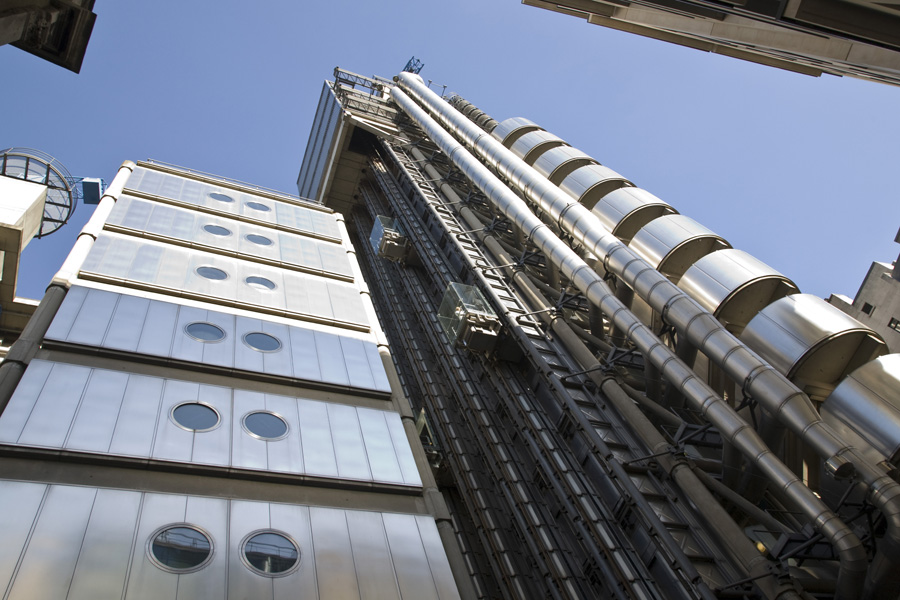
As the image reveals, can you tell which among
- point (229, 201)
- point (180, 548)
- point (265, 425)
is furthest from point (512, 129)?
point (180, 548)

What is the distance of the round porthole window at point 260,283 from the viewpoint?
77.6 ft

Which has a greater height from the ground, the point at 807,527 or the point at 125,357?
the point at 807,527

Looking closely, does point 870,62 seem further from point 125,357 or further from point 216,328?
point 125,357

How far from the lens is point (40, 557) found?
11117 mm

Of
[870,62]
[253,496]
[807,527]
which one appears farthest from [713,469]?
[253,496]

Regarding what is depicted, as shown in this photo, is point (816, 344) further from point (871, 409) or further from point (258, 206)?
point (258, 206)

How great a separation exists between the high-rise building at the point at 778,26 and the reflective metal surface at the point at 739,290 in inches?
277

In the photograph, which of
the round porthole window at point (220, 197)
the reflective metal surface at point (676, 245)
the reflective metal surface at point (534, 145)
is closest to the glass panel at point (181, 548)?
the reflective metal surface at point (676, 245)

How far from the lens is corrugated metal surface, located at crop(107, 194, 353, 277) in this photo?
25844 mm

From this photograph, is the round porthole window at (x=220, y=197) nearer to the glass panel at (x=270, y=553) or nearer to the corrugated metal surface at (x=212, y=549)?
the corrugated metal surface at (x=212, y=549)

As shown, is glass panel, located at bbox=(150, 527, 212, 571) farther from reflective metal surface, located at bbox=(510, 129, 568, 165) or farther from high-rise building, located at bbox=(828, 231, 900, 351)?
reflective metal surface, located at bbox=(510, 129, 568, 165)

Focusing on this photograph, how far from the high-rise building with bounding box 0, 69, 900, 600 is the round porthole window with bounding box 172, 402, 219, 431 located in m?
0.07

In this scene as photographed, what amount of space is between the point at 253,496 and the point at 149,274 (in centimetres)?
1051

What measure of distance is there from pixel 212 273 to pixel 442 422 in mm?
13844
